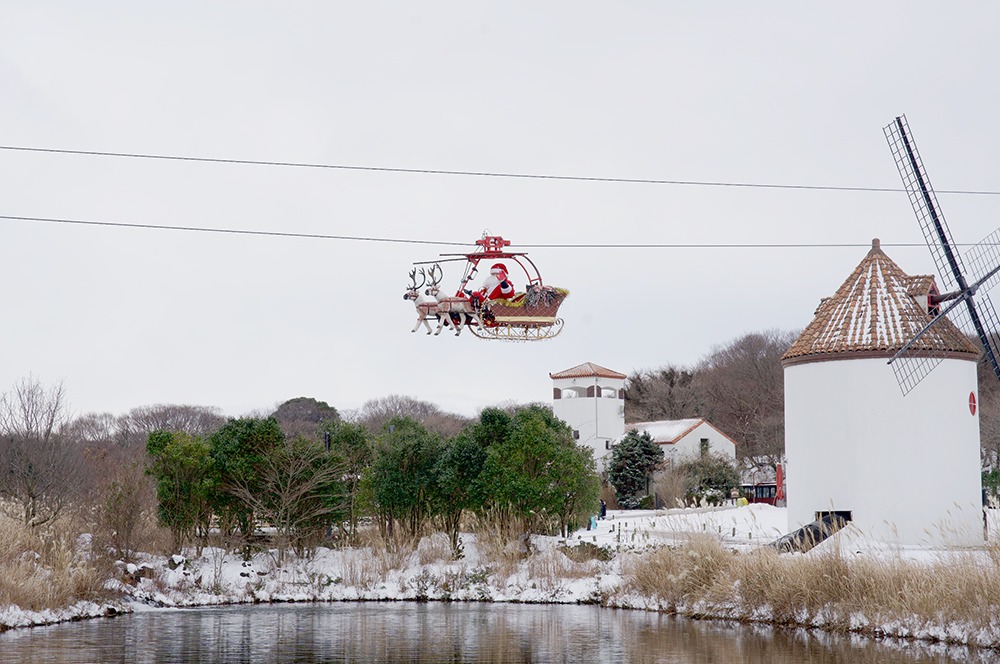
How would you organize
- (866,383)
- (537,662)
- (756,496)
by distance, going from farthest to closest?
(756,496) → (866,383) → (537,662)

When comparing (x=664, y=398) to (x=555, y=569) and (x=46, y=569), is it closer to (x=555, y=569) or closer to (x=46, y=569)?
(x=555, y=569)

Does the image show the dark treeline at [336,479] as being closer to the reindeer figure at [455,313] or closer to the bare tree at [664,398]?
the reindeer figure at [455,313]

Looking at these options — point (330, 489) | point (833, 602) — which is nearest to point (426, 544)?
point (330, 489)

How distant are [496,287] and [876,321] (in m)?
13.5

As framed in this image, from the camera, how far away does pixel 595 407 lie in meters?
59.7

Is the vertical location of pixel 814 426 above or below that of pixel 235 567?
above

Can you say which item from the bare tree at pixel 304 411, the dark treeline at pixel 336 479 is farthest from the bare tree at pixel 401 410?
the dark treeline at pixel 336 479

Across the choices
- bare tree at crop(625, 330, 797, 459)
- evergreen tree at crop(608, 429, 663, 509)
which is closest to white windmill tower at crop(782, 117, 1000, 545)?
evergreen tree at crop(608, 429, 663, 509)

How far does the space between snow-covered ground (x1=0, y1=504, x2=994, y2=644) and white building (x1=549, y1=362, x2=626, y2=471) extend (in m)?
30.9

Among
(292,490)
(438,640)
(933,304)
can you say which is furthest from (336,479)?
(933,304)

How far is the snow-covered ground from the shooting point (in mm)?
25078

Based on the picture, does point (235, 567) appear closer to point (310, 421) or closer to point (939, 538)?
point (939, 538)

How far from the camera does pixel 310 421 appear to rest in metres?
82.7

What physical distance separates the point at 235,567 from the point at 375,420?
5880 centimetres
